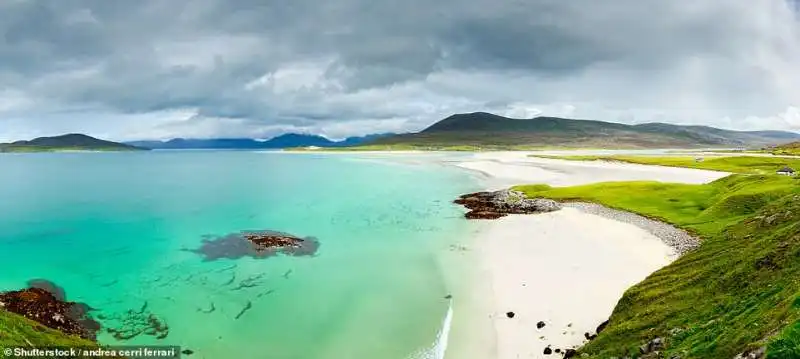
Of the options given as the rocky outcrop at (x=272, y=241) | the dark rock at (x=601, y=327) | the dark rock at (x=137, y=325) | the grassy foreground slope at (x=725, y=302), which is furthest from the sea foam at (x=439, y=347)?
the rocky outcrop at (x=272, y=241)

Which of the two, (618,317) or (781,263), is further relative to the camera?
(618,317)

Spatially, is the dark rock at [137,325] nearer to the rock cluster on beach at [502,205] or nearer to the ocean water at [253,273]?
the ocean water at [253,273]

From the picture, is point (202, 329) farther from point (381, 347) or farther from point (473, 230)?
point (473, 230)

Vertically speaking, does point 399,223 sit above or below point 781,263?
below

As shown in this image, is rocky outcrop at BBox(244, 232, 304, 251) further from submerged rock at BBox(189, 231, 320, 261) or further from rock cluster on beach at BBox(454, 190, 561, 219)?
rock cluster on beach at BBox(454, 190, 561, 219)

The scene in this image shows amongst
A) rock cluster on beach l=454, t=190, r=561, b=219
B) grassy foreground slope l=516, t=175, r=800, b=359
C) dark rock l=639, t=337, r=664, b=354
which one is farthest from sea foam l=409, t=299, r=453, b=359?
rock cluster on beach l=454, t=190, r=561, b=219

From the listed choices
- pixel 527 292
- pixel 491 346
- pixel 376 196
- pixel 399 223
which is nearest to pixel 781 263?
pixel 491 346

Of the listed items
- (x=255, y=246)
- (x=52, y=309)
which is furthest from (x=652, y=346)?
(x=255, y=246)

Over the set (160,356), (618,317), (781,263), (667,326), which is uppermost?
(781,263)
